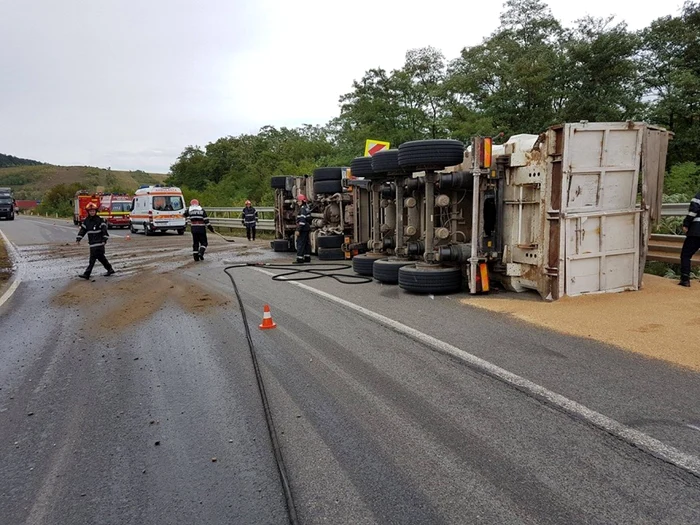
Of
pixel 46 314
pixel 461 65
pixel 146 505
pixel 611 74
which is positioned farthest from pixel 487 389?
pixel 461 65

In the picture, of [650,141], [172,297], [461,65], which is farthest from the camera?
[461,65]

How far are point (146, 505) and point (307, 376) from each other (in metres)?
1.77

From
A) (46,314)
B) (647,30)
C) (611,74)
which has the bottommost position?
(46,314)

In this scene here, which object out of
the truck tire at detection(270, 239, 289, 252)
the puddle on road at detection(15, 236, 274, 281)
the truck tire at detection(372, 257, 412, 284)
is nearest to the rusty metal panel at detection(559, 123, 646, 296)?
the truck tire at detection(372, 257, 412, 284)

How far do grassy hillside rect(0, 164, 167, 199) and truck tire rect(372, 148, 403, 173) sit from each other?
108 meters

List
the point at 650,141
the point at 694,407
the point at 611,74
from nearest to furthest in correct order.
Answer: the point at 694,407 < the point at 650,141 < the point at 611,74

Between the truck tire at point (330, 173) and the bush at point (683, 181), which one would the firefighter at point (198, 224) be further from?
the bush at point (683, 181)

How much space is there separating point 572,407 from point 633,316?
111 inches

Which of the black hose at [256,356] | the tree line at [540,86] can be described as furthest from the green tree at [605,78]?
the black hose at [256,356]

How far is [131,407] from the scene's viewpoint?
140 inches

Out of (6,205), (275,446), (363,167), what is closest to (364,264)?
(363,167)

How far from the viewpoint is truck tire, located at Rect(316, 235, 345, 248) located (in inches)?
491

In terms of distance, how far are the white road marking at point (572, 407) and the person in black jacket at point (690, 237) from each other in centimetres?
422

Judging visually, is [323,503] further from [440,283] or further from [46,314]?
[46,314]
